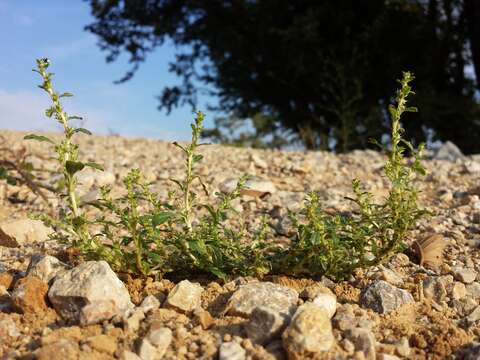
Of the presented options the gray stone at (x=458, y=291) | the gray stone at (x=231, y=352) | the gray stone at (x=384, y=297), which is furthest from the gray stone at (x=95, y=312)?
the gray stone at (x=458, y=291)

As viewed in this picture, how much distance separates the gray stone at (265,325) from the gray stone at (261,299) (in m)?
0.05

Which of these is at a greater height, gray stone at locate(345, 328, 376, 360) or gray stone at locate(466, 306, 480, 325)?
gray stone at locate(466, 306, 480, 325)

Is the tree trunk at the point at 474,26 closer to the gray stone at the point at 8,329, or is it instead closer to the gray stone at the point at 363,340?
the gray stone at the point at 363,340

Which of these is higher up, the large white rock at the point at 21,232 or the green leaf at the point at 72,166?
the green leaf at the point at 72,166

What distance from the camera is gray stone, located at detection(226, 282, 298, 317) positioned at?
196cm

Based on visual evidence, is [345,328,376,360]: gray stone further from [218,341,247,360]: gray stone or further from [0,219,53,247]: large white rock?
[0,219,53,247]: large white rock

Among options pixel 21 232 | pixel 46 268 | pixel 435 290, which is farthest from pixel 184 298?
pixel 21 232

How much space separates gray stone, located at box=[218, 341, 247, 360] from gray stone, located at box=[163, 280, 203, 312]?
0.29m

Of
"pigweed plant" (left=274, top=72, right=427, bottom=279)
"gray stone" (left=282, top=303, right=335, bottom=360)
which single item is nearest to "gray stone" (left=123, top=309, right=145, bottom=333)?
"gray stone" (left=282, top=303, right=335, bottom=360)

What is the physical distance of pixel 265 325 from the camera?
1.84m

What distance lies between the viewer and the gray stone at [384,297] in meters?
2.13

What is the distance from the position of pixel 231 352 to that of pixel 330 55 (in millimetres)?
8924

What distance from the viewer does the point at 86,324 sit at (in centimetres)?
196

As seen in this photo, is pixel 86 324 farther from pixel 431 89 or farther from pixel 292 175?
pixel 431 89
